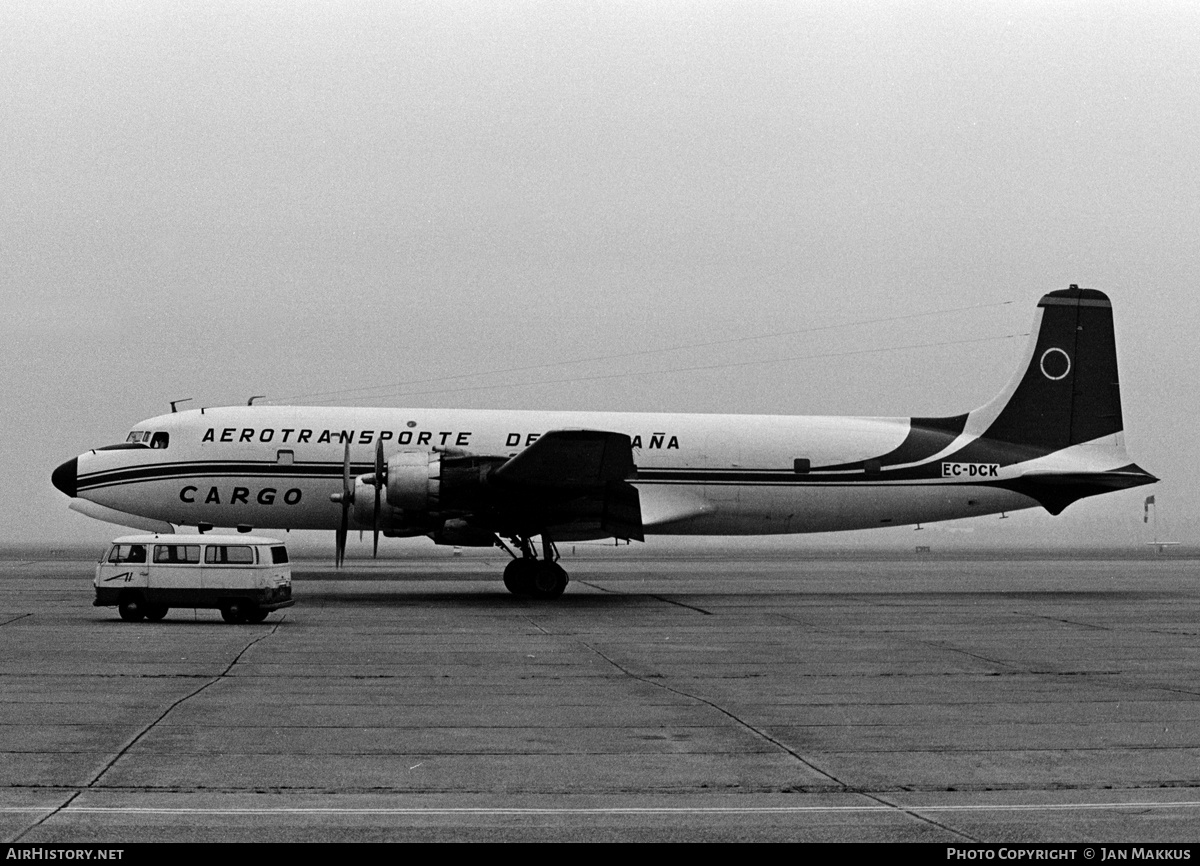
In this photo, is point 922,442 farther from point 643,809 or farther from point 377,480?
point 643,809

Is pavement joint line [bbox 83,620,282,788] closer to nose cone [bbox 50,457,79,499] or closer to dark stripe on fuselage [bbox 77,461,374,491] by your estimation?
dark stripe on fuselage [bbox 77,461,374,491]

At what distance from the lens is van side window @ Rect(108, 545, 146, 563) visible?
22938mm

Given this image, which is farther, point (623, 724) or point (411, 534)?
point (411, 534)

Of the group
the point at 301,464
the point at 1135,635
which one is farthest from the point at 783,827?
the point at 301,464

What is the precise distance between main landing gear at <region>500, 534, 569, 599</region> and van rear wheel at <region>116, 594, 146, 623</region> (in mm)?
8837

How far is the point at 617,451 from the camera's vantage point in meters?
27.3

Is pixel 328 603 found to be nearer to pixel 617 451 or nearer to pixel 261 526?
pixel 261 526

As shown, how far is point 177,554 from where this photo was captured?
2300 cm

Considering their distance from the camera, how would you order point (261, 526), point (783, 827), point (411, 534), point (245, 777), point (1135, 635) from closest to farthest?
point (783, 827) → point (245, 777) → point (1135, 635) → point (411, 534) → point (261, 526)

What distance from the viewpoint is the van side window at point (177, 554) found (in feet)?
75.2

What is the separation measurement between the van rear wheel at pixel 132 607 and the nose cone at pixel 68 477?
10.8 meters

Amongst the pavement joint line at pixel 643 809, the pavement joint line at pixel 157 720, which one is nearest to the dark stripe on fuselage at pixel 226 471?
the pavement joint line at pixel 157 720

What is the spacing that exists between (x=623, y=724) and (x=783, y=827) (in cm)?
433

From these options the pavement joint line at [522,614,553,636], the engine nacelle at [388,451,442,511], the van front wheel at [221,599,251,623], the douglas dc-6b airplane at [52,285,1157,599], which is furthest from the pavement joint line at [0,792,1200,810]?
the engine nacelle at [388,451,442,511]
